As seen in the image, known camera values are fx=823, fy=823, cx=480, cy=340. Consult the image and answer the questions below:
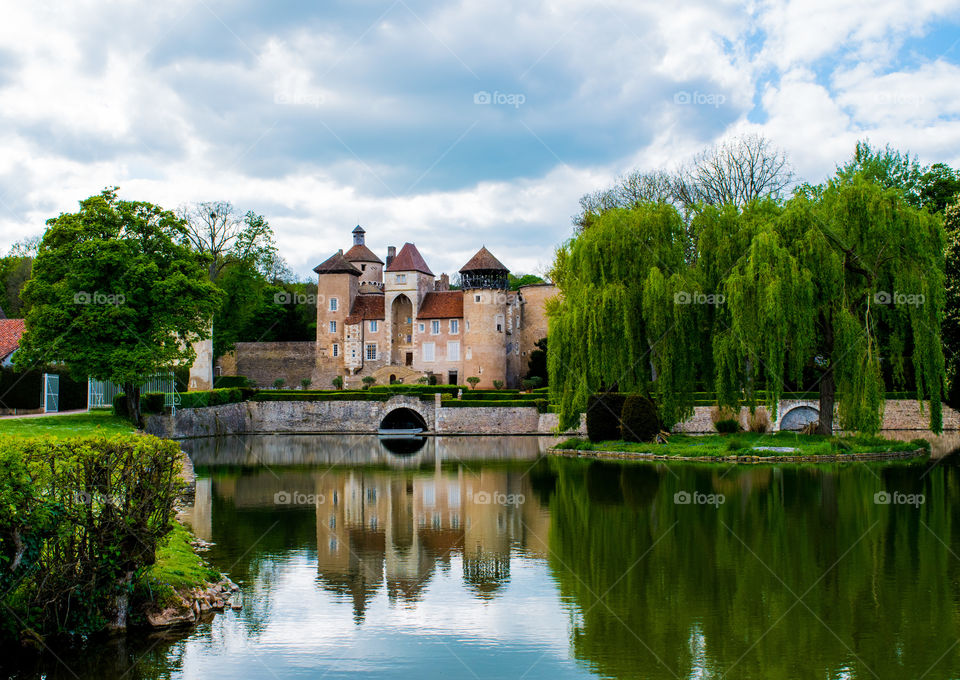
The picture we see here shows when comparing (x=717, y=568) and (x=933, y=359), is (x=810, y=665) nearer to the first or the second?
(x=717, y=568)

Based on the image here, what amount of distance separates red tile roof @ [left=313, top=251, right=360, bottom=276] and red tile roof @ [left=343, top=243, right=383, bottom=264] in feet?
8.06

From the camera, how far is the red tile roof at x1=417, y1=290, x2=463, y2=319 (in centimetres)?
5097

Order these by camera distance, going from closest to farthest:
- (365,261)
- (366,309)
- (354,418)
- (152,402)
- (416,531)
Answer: (416,531) → (152,402) → (354,418) → (366,309) → (365,261)

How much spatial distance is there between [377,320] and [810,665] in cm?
4606

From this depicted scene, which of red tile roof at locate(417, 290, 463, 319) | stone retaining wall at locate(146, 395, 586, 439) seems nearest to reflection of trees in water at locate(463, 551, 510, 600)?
stone retaining wall at locate(146, 395, 586, 439)

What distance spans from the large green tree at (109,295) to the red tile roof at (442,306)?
24.9 m

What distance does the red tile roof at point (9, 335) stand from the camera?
93.8ft

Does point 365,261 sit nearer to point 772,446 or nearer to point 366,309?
point 366,309

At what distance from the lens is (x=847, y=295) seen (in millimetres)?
24062

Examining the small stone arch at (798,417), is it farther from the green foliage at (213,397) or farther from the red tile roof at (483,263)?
the green foliage at (213,397)

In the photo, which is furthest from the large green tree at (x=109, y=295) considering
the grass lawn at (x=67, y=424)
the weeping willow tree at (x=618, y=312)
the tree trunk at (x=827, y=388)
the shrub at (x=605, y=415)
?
the tree trunk at (x=827, y=388)

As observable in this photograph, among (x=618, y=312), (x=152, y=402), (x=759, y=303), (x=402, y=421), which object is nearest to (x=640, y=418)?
(x=618, y=312)

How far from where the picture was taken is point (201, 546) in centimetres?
1159

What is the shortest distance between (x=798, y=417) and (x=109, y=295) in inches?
1073
